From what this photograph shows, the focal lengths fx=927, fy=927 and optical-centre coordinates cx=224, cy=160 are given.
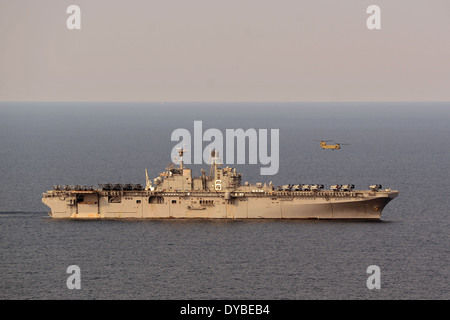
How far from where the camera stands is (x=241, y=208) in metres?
106

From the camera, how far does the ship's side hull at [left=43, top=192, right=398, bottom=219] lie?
4126 inches

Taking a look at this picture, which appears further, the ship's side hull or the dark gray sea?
the ship's side hull

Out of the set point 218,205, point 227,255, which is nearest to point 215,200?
point 218,205

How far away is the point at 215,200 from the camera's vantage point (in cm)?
10600

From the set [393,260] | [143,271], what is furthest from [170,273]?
[393,260]

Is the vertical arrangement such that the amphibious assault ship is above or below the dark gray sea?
above

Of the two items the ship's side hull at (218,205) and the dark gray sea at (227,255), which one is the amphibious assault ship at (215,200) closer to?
the ship's side hull at (218,205)

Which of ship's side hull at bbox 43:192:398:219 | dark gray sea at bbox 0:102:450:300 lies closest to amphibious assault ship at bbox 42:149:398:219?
ship's side hull at bbox 43:192:398:219

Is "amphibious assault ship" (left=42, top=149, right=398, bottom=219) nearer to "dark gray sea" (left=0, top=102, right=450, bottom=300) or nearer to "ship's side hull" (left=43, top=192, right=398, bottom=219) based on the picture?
"ship's side hull" (left=43, top=192, right=398, bottom=219)

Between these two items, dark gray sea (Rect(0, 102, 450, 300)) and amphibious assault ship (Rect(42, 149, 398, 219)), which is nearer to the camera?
dark gray sea (Rect(0, 102, 450, 300))

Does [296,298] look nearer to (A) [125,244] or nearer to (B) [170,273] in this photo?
(B) [170,273]

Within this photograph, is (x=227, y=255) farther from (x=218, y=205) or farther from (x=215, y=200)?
(x=215, y=200)
